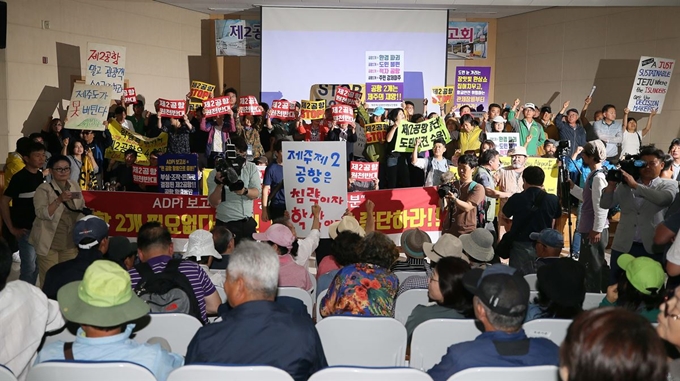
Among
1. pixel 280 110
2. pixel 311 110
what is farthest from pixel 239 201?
pixel 311 110

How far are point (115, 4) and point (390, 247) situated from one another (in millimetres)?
11227

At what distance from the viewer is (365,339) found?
3.26 meters

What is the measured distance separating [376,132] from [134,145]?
11.3 feet

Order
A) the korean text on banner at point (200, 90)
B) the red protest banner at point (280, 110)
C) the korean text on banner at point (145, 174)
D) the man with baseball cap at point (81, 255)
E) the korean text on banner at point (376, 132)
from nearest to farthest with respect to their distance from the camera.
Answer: the man with baseball cap at point (81, 255)
the korean text on banner at point (145, 174)
the korean text on banner at point (376, 132)
the korean text on banner at point (200, 90)
the red protest banner at point (280, 110)

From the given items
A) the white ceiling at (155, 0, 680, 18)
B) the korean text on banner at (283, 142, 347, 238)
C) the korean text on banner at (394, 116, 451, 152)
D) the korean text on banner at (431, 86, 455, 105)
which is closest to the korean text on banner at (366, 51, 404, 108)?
the white ceiling at (155, 0, 680, 18)

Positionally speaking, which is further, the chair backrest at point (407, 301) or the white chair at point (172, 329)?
the chair backrest at point (407, 301)

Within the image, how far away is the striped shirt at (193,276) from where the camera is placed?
371 centimetres

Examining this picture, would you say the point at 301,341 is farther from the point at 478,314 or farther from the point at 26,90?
the point at 26,90

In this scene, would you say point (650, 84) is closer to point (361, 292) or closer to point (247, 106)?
point (247, 106)

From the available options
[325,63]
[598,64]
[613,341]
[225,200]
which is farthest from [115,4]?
[613,341]

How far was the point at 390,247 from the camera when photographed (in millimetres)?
4227

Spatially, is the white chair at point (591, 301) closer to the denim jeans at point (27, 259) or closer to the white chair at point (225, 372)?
the white chair at point (225, 372)

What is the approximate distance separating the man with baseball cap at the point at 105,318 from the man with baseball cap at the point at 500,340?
1119mm

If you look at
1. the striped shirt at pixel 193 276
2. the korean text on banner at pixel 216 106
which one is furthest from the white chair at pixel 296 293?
the korean text on banner at pixel 216 106
